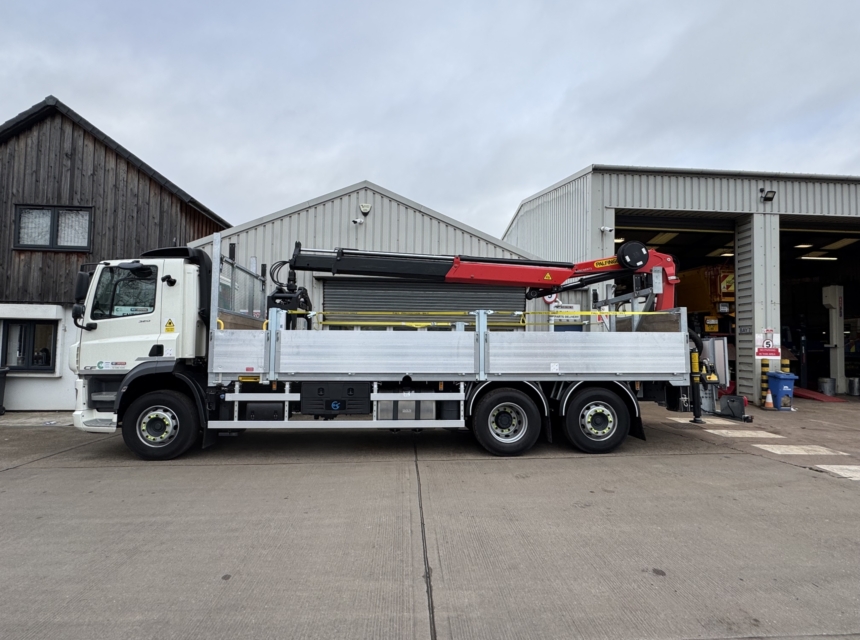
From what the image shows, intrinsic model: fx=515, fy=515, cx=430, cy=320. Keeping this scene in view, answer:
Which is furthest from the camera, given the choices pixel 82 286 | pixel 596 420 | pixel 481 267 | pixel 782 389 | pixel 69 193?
pixel 782 389

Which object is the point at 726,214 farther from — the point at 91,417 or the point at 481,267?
the point at 91,417

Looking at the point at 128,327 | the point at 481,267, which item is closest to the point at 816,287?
the point at 481,267

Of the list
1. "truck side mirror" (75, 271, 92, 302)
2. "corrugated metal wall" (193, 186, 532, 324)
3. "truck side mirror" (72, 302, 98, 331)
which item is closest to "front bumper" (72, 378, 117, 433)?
"truck side mirror" (72, 302, 98, 331)

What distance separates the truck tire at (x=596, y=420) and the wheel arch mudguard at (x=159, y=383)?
5.03 m

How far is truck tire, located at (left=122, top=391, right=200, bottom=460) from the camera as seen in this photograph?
6809mm

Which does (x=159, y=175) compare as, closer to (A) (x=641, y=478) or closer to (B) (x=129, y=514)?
(B) (x=129, y=514)

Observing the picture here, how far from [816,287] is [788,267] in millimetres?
1409

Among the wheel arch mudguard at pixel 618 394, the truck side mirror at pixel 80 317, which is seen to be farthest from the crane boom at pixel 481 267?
the truck side mirror at pixel 80 317

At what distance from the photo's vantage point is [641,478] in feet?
19.9

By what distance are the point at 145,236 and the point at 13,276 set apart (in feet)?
9.65

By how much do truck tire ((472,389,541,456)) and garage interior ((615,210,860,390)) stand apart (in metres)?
8.18

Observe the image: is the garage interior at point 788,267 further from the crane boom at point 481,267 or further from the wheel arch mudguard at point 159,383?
the wheel arch mudguard at point 159,383

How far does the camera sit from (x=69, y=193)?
1219cm

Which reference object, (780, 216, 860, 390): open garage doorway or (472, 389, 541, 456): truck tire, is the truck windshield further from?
(780, 216, 860, 390): open garage doorway
